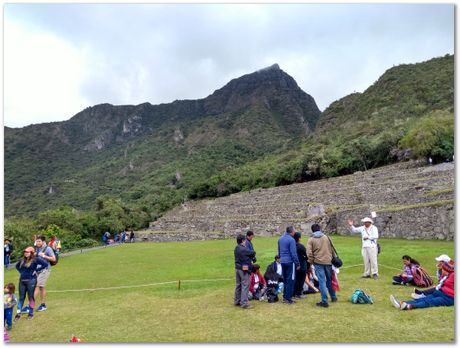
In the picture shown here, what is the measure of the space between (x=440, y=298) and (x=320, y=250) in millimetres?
2057

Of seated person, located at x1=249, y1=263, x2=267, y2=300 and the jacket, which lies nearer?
the jacket

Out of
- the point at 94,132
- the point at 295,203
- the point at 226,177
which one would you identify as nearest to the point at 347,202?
the point at 295,203

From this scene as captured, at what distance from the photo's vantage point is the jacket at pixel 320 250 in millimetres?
6988

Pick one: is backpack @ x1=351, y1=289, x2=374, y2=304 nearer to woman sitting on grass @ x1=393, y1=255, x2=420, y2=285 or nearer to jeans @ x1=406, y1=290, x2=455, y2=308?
jeans @ x1=406, y1=290, x2=455, y2=308

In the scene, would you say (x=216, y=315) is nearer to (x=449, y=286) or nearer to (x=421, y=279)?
(x=449, y=286)

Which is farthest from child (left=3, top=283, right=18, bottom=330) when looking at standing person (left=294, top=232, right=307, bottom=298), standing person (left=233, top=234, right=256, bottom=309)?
standing person (left=294, top=232, right=307, bottom=298)

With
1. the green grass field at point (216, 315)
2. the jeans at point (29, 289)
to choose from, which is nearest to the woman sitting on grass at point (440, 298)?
the green grass field at point (216, 315)

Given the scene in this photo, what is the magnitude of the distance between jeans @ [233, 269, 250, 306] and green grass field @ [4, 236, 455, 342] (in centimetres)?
24

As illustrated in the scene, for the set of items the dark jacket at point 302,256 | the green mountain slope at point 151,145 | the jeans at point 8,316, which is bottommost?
the jeans at point 8,316

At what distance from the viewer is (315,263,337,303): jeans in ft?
22.3

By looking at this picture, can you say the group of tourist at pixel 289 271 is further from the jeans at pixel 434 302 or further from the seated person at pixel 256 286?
the jeans at pixel 434 302

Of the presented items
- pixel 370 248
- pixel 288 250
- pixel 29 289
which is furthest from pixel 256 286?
pixel 29 289

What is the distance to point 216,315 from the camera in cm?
659

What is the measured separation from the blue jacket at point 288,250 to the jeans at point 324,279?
0.44 m
